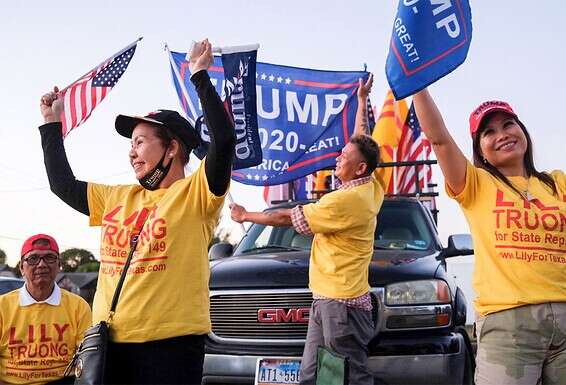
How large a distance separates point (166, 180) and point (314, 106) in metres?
5.29

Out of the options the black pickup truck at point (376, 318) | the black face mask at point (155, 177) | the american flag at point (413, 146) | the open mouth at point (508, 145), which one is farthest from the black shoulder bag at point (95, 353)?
the american flag at point (413, 146)

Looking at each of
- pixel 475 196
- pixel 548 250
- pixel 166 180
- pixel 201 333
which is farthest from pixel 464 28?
pixel 201 333

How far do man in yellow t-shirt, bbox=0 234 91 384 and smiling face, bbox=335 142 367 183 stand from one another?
6.34ft

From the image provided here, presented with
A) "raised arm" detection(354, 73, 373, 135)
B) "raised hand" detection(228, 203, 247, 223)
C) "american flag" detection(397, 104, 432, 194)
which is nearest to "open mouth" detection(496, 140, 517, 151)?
"raised hand" detection(228, 203, 247, 223)

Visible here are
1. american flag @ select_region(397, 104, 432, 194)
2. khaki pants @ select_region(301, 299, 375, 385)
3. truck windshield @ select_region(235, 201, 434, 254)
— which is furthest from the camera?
american flag @ select_region(397, 104, 432, 194)

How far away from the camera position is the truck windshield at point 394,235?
18.4ft

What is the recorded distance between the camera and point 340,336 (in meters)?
4.14

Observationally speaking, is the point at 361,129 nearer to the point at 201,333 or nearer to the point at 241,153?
the point at 241,153

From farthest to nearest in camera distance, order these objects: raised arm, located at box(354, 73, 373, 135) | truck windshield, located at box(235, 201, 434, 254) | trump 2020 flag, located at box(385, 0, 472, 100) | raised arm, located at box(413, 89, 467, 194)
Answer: raised arm, located at box(354, 73, 373, 135), truck windshield, located at box(235, 201, 434, 254), raised arm, located at box(413, 89, 467, 194), trump 2020 flag, located at box(385, 0, 472, 100)

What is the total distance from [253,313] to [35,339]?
1450mm

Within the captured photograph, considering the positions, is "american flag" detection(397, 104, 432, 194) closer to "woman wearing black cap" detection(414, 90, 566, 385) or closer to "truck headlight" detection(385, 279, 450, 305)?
"truck headlight" detection(385, 279, 450, 305)

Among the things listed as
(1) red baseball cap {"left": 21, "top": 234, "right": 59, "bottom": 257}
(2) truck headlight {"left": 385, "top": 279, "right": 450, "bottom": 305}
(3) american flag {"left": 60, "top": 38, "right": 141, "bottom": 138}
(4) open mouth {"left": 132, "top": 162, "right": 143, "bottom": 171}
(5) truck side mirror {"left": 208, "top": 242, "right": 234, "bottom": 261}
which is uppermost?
(3) american flag {"left": 60, "top": 38, "right": 141, "bottom": 138}

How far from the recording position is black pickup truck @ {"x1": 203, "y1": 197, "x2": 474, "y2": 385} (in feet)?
14.6

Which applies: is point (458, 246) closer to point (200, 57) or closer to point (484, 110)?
point (484, 110)
